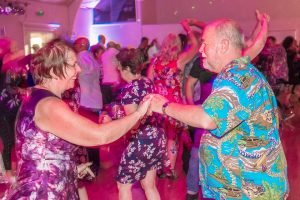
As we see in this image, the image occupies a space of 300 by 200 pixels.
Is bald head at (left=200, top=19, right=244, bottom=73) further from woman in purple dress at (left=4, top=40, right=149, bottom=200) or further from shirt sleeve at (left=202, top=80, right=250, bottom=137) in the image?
woman in purple dress at (left=4, top=40, right=149, bottom=200)

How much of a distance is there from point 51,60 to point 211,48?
0.76 meters

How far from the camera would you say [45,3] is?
9398 millimetres

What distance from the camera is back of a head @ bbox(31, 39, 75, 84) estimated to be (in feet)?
6.95

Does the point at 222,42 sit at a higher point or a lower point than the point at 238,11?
lower

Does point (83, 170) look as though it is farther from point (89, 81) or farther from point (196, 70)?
point (89, 81)

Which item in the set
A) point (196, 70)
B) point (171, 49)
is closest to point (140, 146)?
point (196, 70)

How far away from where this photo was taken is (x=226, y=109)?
6.36 feet

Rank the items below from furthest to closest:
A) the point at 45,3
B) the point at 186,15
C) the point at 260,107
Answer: the point at 186,15 → the point at 45,3 → the point at 260,107

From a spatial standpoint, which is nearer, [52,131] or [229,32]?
[52,131]

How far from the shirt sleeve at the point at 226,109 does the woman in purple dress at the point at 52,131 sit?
40cm

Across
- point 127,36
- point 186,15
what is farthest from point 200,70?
point 186,15

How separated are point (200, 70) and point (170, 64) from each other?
2.45ft

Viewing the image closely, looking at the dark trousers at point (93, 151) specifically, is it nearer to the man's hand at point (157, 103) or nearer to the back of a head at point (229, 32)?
the man's hand at point (157, 103)

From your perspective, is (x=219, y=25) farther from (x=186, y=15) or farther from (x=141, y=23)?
(x=186, y=15)
